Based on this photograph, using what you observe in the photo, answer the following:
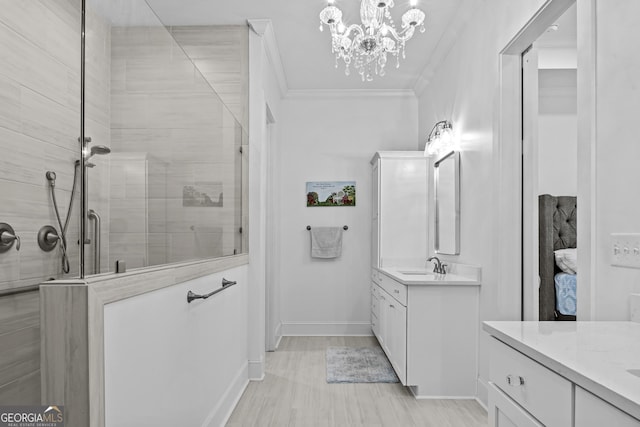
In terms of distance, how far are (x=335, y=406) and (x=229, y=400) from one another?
665 millimetres

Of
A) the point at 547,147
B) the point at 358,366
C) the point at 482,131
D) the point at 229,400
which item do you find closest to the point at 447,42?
the point at 482,131

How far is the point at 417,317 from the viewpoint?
9.59 feet

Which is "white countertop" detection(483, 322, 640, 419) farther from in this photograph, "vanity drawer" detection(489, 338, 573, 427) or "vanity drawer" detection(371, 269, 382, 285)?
"vanity drawer" detection(371, 269, 382, 285)

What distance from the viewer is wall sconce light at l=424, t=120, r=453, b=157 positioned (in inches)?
143

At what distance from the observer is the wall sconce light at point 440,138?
3.63m

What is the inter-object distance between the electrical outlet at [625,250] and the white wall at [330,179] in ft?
11.4

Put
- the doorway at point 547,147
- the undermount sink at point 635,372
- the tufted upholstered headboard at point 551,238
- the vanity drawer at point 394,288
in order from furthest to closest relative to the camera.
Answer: the vanity drawer at point 394,288, the tufted upholstered headboard at point 551,238, the doorway at point 547,147, the undermount sink at point 635,372

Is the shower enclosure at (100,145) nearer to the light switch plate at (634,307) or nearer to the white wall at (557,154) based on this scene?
the light switch plate at (634,307)

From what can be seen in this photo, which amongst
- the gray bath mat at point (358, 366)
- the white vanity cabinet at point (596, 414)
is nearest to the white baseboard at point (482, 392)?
the gray bath mat at point (358, 366)

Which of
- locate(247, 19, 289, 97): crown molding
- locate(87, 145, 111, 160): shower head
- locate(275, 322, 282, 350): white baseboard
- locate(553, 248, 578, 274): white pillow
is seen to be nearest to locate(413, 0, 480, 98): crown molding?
locate(247, 19, 289, 97): crown molding

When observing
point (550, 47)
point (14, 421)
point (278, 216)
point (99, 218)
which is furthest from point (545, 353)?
point (278, 216)

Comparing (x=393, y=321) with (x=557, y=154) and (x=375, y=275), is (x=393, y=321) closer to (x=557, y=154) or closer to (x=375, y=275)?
(x=375, y=275)

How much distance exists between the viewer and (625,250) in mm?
1424

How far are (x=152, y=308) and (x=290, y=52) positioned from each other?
3.03 meters
